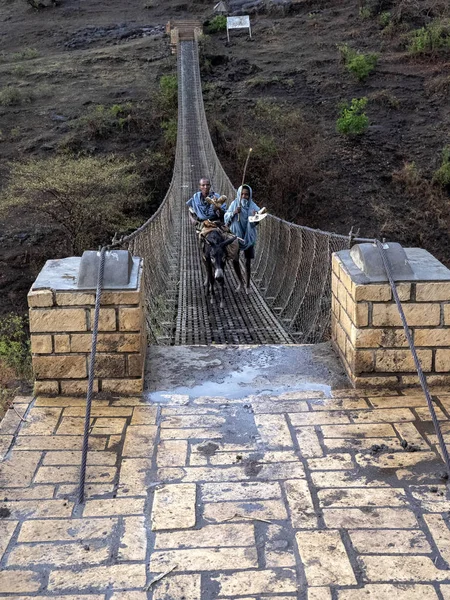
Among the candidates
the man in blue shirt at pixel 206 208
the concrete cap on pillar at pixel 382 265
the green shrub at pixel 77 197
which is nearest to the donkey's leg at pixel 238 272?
the man in blue shirt at pixel 206 208

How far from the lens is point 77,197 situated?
12.6 m

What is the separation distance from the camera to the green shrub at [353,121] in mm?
14469

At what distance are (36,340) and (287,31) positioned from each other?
854 inches

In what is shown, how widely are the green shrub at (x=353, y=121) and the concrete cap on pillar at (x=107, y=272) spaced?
1256cm

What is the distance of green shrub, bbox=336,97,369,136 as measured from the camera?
47.5 ft

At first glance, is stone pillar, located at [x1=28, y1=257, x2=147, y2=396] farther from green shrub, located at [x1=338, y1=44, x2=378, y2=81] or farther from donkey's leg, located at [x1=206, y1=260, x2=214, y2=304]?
green shrub, located at [x1=338, y1=44, x2=378, y2=81]

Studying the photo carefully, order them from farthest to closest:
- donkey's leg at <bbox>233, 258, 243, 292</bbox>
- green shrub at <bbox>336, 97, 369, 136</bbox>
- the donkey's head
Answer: green shrub at <bbox>336, 97, 369, 136</bbox> < donkey's leg at <bbox>233, 258, 243, 292</bbox> < the donkey's head

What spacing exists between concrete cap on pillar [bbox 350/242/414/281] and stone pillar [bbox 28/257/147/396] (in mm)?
998

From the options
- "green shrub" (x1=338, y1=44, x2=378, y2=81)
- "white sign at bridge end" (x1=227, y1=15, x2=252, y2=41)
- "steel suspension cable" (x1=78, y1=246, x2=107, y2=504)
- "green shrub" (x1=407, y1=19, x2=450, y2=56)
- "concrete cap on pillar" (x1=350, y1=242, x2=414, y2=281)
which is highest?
"white sign at bridge end" (x1=227, y1=15, x2=252, y2=41)

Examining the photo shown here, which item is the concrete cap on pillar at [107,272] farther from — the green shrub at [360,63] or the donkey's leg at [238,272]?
the green shrub at [360,63]

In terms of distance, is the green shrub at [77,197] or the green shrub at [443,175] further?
the green shrub at [443,175]

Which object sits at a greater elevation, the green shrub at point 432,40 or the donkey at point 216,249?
the green shrub at point 432,40

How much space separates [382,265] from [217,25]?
72.4 ft

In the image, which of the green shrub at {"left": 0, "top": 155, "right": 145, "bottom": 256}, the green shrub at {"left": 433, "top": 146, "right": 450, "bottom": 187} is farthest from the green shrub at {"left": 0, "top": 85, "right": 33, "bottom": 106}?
the green shrub at {"left": 433, "top": 146, "right": 450, "bottom": 187}
